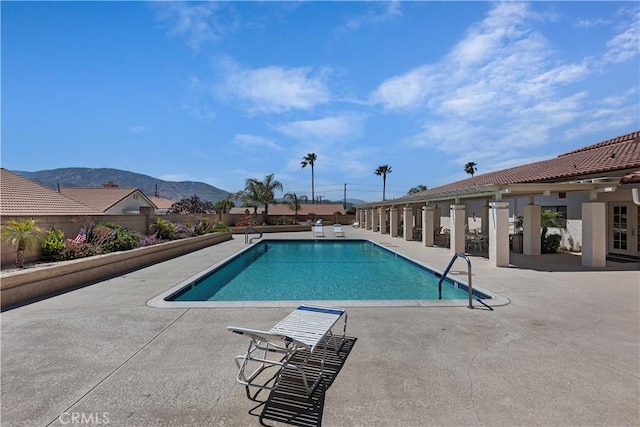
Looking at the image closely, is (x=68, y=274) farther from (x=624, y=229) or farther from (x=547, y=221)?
(x=624, y=229)

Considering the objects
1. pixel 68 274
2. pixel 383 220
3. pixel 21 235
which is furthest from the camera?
pixel 383 220

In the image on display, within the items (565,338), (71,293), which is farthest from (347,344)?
(71,293)

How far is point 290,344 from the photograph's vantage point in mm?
4430

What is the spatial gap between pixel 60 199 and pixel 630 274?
20517 mm

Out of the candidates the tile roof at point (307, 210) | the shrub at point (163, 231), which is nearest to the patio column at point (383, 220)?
the shrub at point (163, 231)

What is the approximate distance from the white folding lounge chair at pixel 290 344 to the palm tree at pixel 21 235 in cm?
807

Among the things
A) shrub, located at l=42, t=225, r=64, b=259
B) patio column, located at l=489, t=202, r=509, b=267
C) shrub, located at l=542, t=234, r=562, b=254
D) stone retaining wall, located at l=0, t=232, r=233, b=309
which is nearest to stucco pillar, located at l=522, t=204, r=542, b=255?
shrub, located at l=542, t=234, r=562, b=254

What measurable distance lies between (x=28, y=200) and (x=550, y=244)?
68.9 feet

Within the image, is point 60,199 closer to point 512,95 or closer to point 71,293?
point 71,293

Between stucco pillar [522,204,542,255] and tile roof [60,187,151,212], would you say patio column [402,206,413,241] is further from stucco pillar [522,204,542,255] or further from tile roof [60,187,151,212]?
tile roof [60,187,151,212]

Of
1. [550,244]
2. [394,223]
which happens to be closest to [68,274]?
[550,244]

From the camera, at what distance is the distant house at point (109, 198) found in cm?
2752

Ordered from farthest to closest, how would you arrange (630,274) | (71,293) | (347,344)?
(630,274) < (71,293) < (347,344)

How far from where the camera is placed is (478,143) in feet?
89.6
